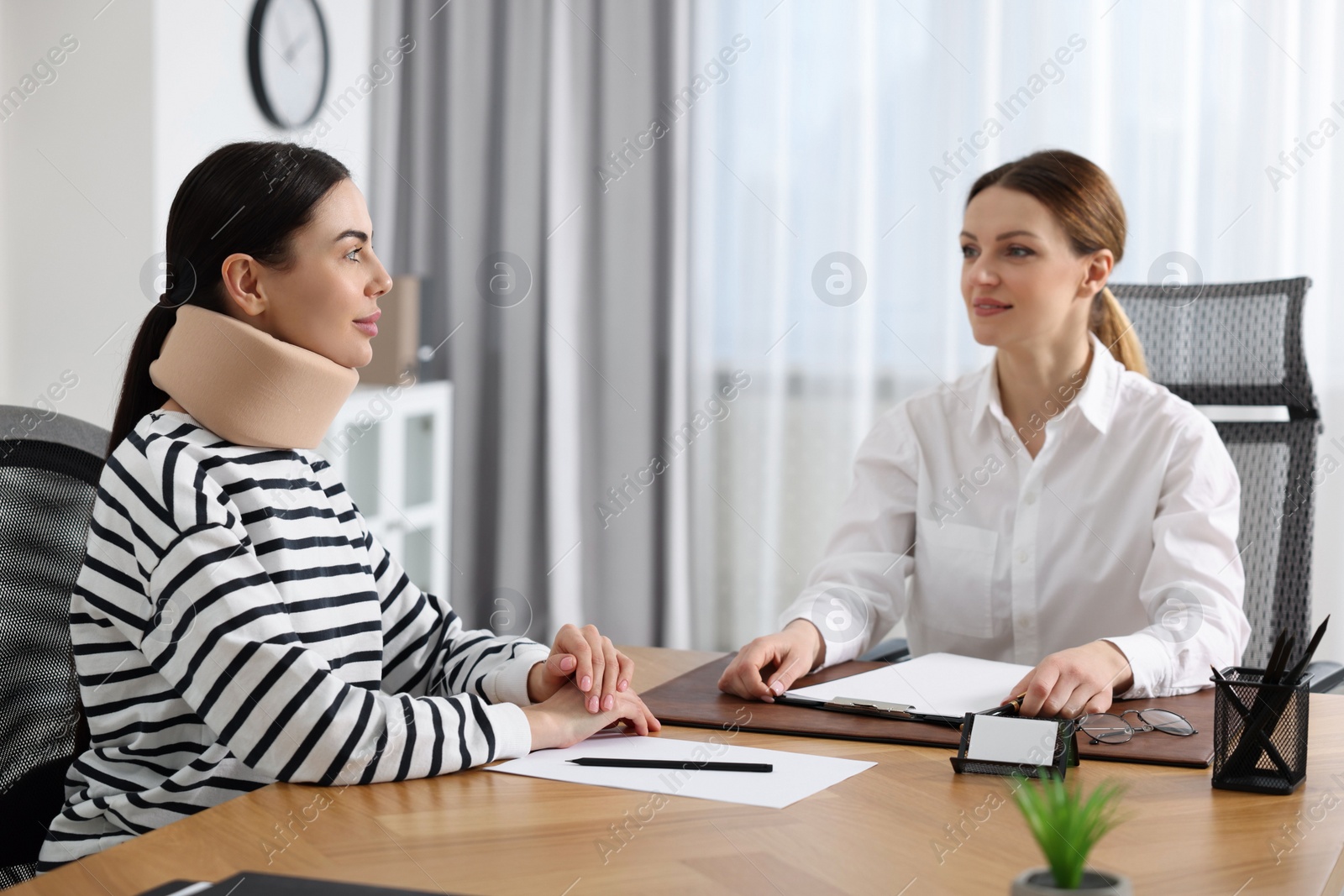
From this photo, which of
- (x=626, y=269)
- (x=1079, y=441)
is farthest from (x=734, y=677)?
(x=626, y=269)

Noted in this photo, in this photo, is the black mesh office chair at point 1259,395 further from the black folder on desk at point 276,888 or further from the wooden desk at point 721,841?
the black folder on desk at point 276,888

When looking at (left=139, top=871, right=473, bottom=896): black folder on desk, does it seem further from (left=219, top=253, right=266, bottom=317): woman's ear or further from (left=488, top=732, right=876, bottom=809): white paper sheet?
(left=219, top=253, right=266, bottom=317): woman's ear

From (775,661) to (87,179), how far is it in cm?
228

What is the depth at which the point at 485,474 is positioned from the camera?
160 inches

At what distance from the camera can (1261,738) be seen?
0.99m

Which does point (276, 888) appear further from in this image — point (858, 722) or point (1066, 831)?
point (858, 722)

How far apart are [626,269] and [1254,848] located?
315 cm

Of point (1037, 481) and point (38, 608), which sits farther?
point (1037, 481)

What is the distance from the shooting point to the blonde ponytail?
188cm

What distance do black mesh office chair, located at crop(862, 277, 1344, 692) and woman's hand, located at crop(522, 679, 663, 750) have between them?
3.55ft

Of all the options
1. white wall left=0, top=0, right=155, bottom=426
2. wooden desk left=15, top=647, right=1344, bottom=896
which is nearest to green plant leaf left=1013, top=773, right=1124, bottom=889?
wooden desk left=15, top=647, right=1344, bottom=896

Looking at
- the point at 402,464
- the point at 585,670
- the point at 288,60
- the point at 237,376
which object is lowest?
the point at 402,464

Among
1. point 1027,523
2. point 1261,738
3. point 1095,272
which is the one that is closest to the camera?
point 1261,738

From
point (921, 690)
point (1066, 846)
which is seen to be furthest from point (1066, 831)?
point (921, 690)
